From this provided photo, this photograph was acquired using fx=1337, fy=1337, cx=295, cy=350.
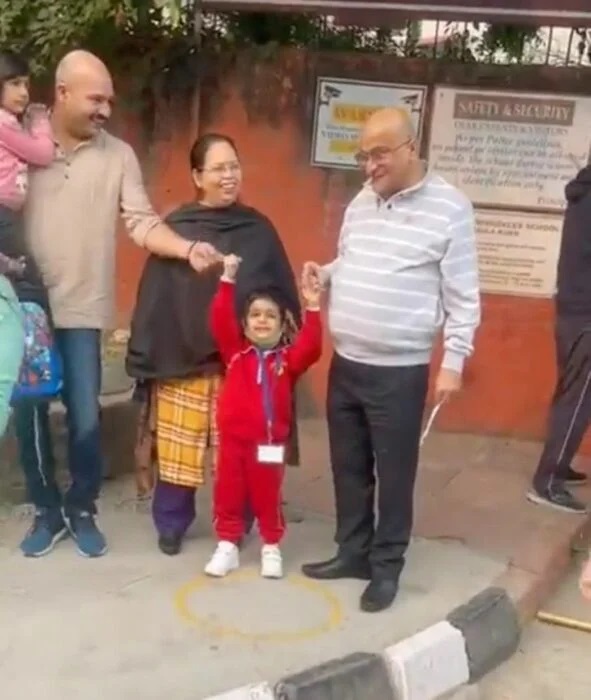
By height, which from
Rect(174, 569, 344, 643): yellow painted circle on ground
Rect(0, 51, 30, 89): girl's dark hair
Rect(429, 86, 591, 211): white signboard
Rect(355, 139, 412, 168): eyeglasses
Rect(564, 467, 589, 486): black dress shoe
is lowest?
Rect(564, 467, 589, 486): black dress shoe

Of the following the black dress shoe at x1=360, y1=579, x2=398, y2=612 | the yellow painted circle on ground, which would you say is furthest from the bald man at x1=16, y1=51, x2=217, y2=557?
the black dress shoe at x1=360, y1=579, x2=398, y2=612

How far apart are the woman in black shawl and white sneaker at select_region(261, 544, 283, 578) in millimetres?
364

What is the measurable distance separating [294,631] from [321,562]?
553 mm

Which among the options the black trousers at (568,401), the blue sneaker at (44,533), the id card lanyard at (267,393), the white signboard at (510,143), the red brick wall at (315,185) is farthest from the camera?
the red brick wall at (315,185)

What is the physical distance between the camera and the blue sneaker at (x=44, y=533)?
16.2 ft

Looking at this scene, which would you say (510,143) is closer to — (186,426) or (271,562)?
(186,426)

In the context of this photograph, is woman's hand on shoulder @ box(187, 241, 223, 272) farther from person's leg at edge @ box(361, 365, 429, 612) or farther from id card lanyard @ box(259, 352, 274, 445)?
person's leg at edge @ box(361, 365, 429, 612)

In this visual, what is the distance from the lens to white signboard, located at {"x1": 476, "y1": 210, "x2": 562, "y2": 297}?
21.2 ft

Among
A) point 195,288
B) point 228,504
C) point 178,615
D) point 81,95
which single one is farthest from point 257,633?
point 81,95

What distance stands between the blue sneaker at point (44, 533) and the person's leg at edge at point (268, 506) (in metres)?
0.75

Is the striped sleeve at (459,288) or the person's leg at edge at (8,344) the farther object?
the striped sleeve at (459,288)

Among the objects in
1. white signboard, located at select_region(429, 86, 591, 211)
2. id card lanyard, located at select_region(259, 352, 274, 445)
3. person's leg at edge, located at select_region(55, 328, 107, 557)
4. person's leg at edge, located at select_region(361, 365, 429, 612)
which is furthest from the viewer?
white signboard, located at select_region(429, 86, 591, 211)

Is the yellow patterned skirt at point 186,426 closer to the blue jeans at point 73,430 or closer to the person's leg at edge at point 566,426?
the blue jeans at point 73,430

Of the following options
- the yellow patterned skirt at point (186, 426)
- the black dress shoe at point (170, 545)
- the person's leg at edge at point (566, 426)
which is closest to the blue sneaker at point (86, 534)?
the black dress shoe at point (170, 545)
